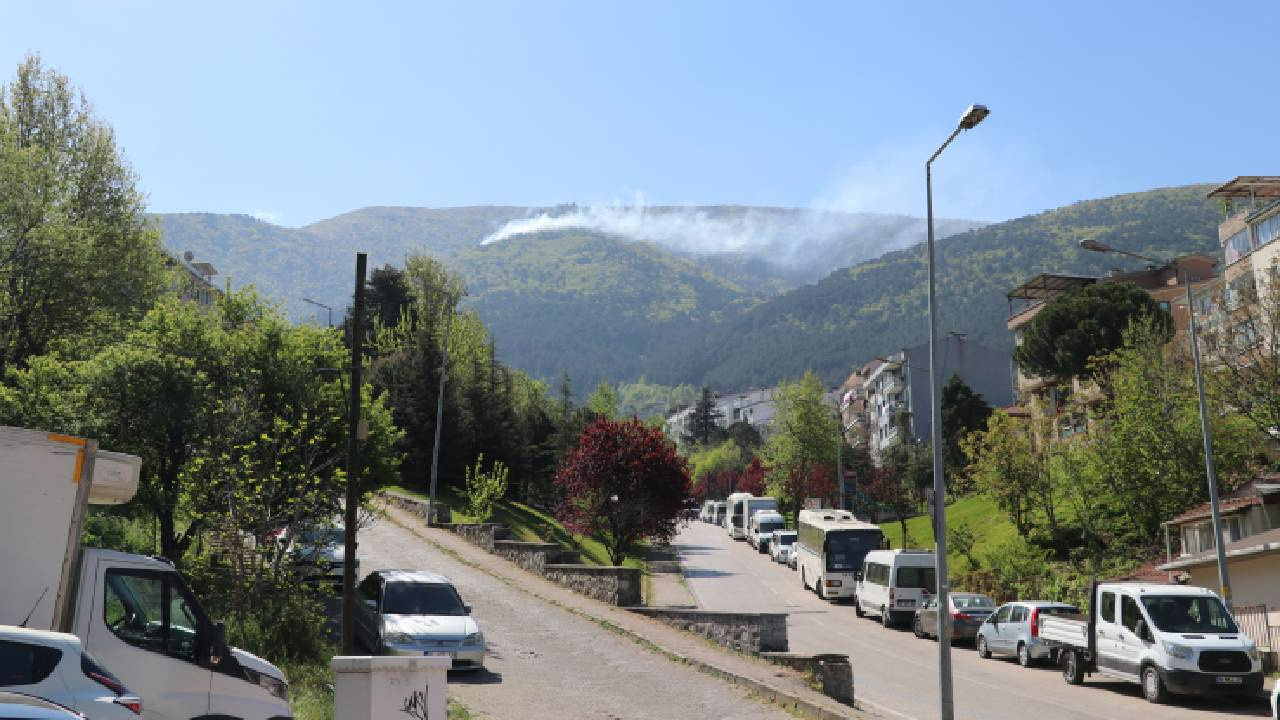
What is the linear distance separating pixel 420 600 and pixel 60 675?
1232 cm

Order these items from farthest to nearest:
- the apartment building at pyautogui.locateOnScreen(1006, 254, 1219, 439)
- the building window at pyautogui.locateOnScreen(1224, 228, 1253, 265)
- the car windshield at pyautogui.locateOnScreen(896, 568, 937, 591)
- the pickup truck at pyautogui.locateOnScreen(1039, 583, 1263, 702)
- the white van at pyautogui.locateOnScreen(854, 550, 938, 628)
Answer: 1. the apartment building at pyautogui.locateOnScreen(1006, 254, 1219, 439)
2. the building window at pyautogui.locateOnScreen(1224, 228, 1253, 265)
3. the car windshield at pyautogui.locateOnScreen(896, 568, 937, 591)
4. the white van at pyautogui.locateOnScreen(854, 550, 938, 628)
5. the pickup truck at pyautogui.locateOnScreen(1039, 583, 1263, 702)

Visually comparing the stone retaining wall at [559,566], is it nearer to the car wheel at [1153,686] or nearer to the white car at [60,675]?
the car wheel at [1153,686]

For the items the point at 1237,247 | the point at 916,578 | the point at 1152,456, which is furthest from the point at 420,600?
the point at 1237,247

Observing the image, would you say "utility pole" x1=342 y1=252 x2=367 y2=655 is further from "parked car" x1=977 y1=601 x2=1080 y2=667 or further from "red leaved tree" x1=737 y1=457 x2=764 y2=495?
"red leaved tree" x1=737 y1=457 x2=764 y2=495

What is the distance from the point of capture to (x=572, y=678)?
17812 mm

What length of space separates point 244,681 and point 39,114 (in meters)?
35.4

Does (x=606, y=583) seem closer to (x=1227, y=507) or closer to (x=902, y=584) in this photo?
(x=902, y=584)

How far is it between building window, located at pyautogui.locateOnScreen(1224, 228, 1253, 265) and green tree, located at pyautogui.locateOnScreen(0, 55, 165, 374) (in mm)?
50794

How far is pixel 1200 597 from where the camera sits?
64.5ft

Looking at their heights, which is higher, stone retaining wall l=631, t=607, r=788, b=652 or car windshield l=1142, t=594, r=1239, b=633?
car windshield l=1142, t=594, r=1239, b=633

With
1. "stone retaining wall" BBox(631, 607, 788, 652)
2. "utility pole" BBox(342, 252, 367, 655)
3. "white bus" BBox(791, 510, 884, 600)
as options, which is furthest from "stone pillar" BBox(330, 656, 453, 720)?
"white bus" BBox(791, 510, 884, 600)

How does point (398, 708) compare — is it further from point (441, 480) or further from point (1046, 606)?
point (441, 480)

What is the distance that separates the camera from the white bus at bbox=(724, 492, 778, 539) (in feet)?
221

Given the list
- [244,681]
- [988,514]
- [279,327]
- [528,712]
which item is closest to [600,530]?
[279,327]
